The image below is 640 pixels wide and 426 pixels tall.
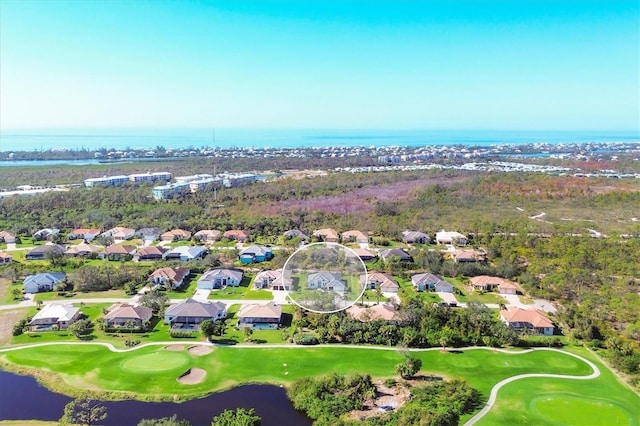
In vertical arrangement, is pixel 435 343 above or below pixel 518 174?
below

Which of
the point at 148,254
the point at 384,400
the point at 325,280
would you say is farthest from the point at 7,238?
the point at 384,400

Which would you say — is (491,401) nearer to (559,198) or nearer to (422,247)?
(422,247)

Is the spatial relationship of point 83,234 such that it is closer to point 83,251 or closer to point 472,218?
point 83,251

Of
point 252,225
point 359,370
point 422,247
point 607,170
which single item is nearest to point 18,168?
point 252,225

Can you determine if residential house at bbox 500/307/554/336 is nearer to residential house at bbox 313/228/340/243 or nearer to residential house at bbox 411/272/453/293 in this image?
residential house at bbox 411/272/453/293

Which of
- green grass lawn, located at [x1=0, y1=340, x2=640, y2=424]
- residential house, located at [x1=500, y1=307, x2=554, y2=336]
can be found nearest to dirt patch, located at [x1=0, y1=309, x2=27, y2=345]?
green grass lawn, located at [x1=0, y1=340, x2=640, y2=424]

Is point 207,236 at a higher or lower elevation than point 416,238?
higher
